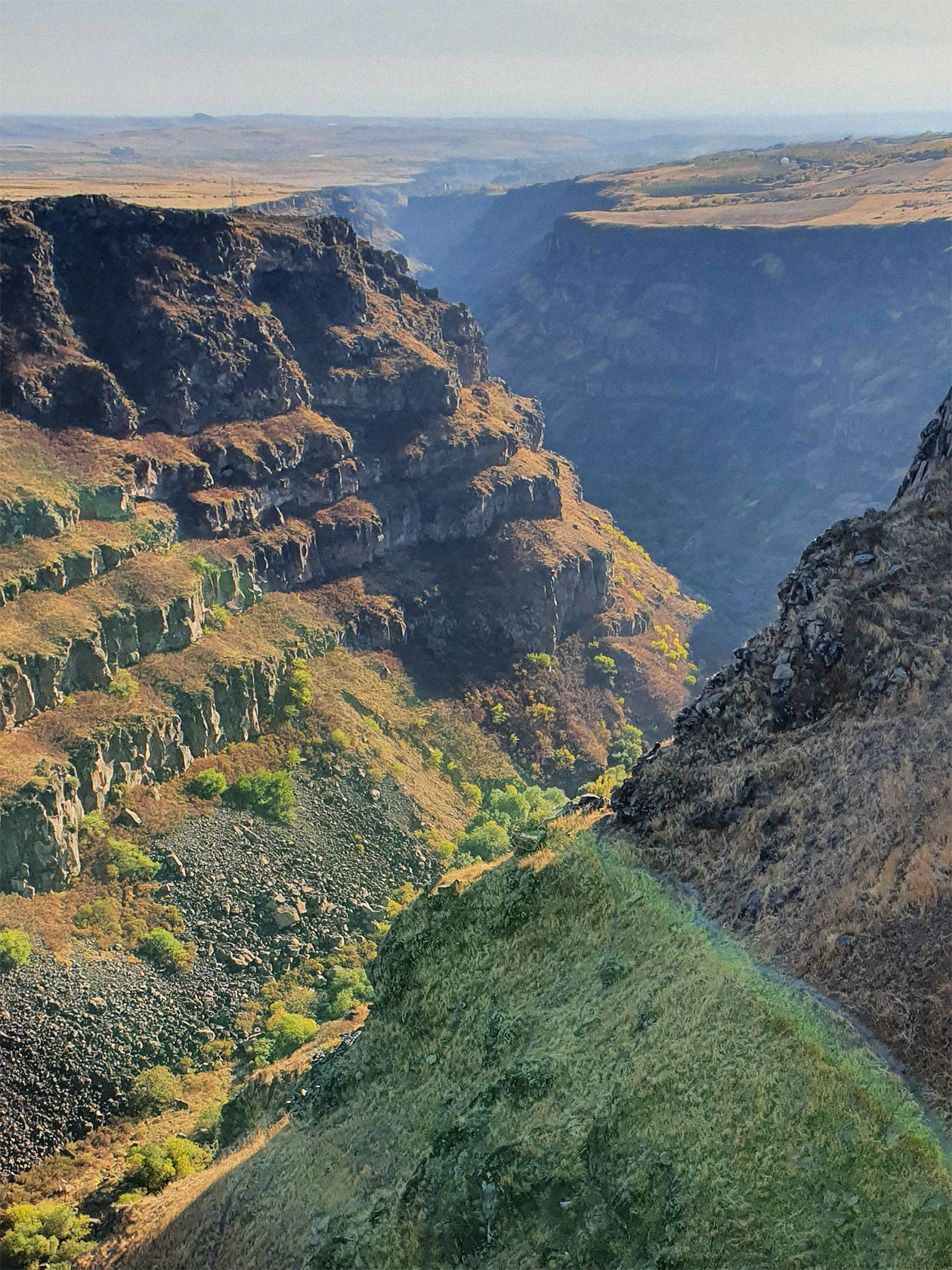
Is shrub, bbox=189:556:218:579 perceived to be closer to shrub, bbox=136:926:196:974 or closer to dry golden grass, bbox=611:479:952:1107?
shrub, bbox=136:926:196:974

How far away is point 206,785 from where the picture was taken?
6444 centimetres

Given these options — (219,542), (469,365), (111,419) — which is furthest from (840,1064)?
(469,365)

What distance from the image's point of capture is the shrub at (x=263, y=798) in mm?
65688

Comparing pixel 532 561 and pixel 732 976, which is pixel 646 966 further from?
pixel 532 561

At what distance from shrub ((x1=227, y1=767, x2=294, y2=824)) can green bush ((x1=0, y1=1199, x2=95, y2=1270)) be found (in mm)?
28175

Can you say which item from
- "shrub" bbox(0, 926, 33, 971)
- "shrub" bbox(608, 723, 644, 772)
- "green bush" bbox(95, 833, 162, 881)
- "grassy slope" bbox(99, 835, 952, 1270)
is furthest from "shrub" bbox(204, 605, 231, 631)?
"grassy slope" bbox(99, 835, 952, 1270)

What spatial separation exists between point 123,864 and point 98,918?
377cm

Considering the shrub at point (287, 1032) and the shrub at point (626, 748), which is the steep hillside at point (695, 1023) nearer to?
the shrub at point (287, 1032)

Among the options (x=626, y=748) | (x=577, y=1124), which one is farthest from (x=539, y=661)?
(x=577, y=1124)

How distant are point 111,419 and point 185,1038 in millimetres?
50710

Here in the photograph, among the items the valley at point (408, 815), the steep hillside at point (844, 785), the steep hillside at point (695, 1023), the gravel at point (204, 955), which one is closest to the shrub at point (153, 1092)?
the valley at point (408, 815)

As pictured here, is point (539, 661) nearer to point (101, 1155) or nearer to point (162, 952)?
point (162, 952)

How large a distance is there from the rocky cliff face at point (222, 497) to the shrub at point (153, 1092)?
42.3ft

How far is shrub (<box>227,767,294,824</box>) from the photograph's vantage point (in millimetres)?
65688
